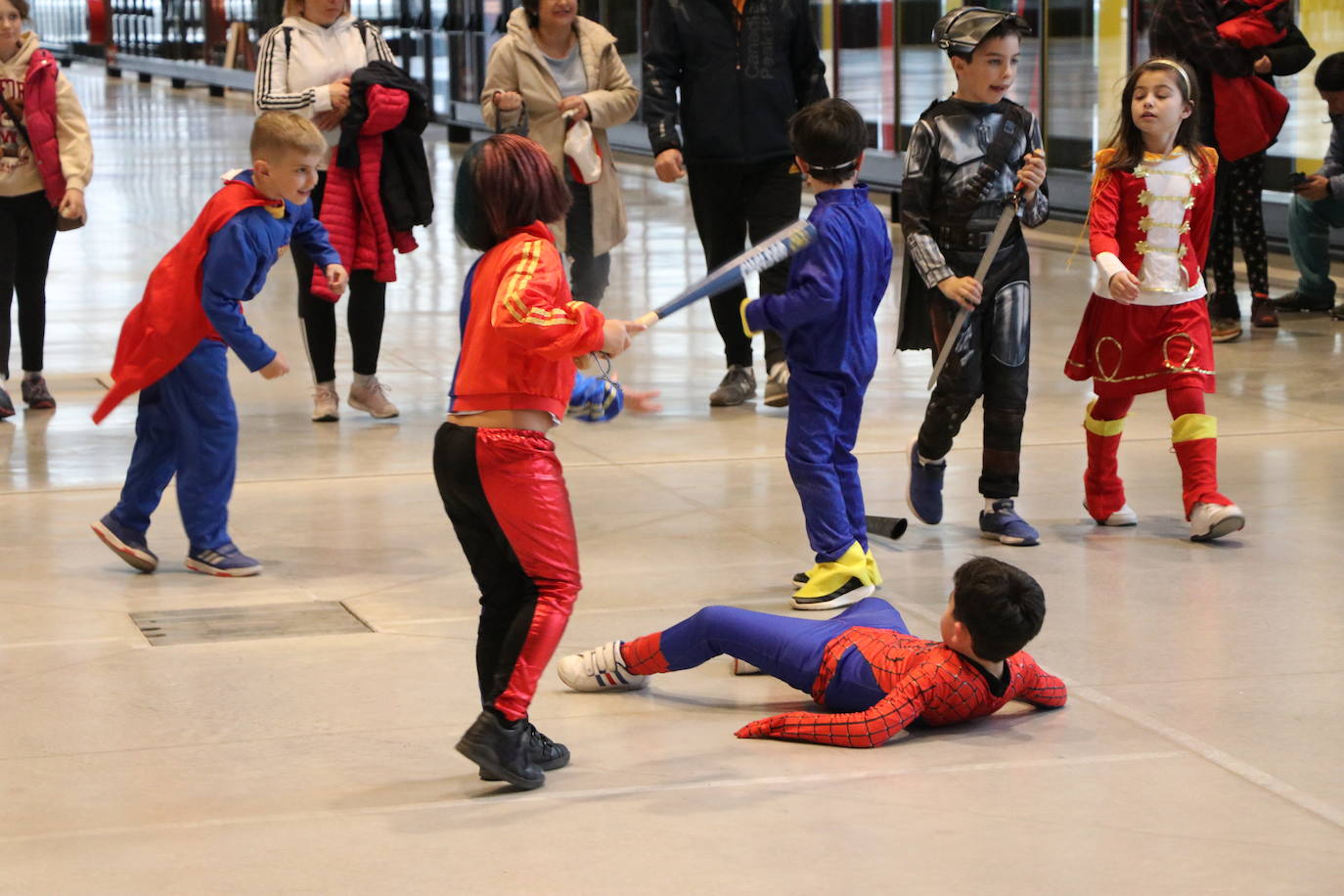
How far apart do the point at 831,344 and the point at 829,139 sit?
1.84ft

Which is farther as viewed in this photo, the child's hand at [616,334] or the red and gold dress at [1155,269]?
the red and gold dress at [1155,269]

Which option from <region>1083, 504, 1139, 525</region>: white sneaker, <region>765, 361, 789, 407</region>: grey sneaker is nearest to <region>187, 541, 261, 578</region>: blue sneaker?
<region>1083, 504, 1139, 525</region>: white sneaker

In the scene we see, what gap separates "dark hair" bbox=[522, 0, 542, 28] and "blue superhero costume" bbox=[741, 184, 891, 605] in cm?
325

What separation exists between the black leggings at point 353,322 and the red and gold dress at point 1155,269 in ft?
10.6

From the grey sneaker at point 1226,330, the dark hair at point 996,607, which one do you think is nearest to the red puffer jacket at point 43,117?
the dark hair at point 996,607

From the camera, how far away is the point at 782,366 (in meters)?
8.41

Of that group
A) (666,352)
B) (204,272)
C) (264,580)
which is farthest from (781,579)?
(666,352)

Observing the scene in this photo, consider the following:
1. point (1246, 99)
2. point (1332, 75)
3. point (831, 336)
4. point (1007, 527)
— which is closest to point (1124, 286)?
point (1007, 527)

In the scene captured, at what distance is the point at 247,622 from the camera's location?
5223mm

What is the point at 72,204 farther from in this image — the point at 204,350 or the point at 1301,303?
the point at 1301,303

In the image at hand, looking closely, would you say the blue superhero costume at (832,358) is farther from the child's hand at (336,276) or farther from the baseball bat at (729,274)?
the child's hand at (336,276)

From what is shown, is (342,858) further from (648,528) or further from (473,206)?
(648,528)

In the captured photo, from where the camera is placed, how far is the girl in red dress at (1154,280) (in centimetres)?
602

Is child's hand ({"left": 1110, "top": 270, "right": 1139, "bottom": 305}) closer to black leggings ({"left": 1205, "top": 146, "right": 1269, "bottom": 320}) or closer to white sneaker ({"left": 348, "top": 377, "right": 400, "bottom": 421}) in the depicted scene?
white sneaker ({"left": 348, "top": 377, "right": 400, "bottom": 421})
